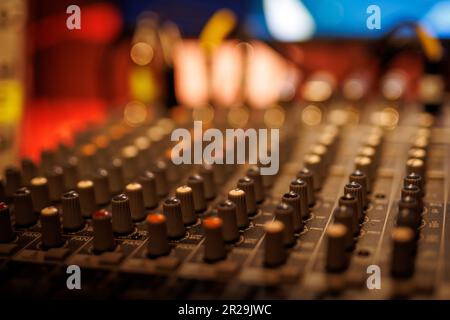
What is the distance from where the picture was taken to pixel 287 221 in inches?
33.9

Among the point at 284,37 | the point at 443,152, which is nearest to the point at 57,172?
the point at 443,152

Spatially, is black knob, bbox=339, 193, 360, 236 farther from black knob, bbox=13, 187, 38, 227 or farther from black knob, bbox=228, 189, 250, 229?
black knob, bbox=13, 187, 38, 227

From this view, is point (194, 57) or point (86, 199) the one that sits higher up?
point (194, 57)

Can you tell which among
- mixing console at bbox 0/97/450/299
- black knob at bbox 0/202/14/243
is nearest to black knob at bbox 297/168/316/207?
mixing console at bbox 0/97/450/299

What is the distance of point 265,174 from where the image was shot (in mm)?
1136

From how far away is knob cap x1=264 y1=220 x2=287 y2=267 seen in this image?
2.63ft

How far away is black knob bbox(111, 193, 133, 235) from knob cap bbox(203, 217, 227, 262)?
0.15 m

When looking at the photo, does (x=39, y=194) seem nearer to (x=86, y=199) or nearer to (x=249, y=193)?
(x=86, y=199)

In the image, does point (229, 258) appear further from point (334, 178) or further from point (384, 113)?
point (384, 113)

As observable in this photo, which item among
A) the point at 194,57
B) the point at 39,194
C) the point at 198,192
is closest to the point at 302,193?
the point at 198,192

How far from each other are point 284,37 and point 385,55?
44 centimetres

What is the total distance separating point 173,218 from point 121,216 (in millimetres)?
80

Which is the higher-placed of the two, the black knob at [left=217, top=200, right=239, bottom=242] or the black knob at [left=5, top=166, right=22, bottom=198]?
the black knob at [left=5, top=166, right=22, bottom=198]
